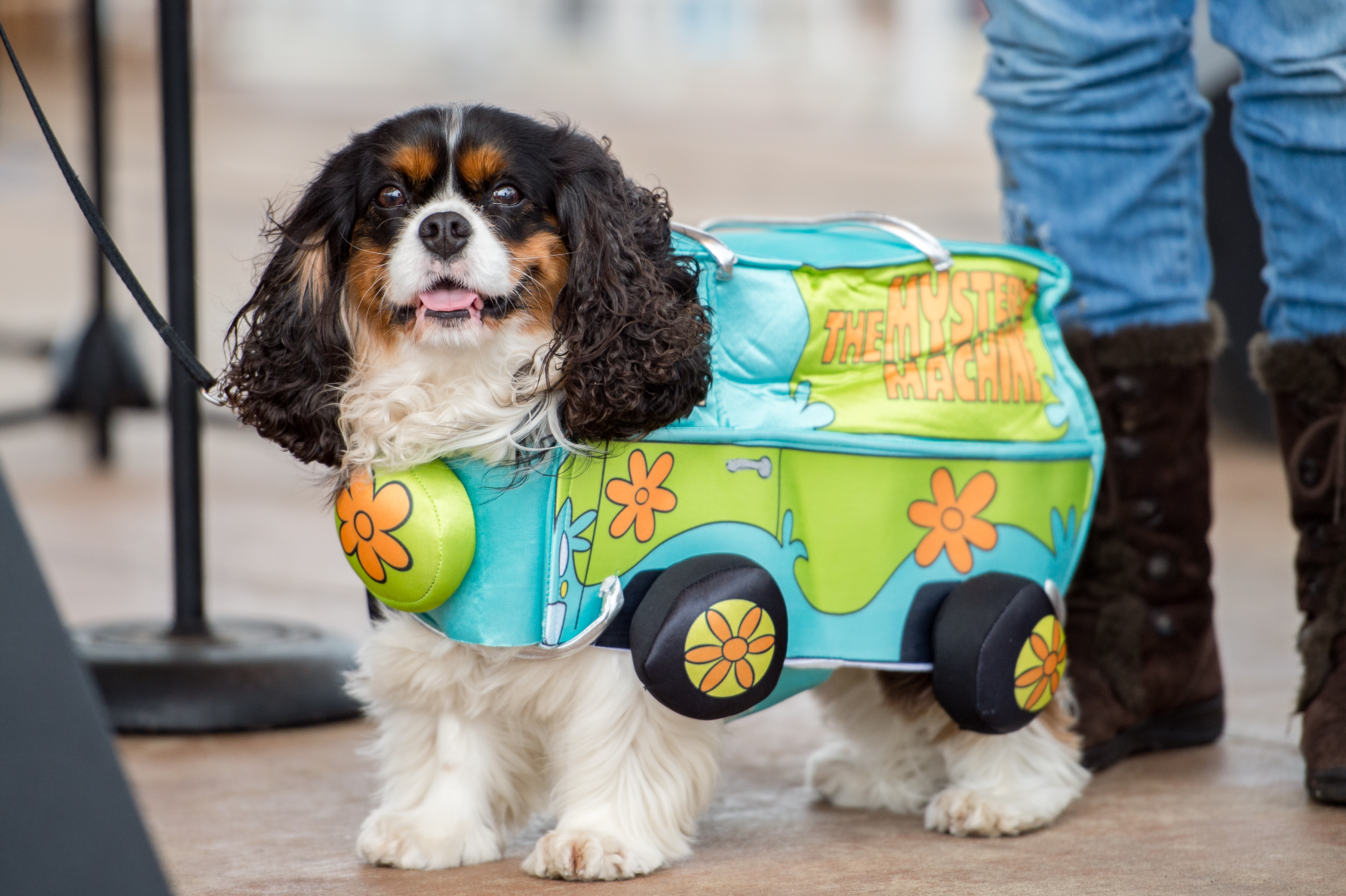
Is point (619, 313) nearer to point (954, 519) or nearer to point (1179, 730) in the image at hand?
point (954, 519)

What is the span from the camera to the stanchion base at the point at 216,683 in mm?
2881

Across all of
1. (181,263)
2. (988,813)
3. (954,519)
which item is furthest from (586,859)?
(181,263)

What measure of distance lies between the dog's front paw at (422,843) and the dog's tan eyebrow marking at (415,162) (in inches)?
34.0

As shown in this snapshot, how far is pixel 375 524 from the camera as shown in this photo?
80.6 inches

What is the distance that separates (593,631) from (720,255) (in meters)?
0.55

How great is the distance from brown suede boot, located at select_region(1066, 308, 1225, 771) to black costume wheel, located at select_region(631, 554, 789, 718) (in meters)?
0.85

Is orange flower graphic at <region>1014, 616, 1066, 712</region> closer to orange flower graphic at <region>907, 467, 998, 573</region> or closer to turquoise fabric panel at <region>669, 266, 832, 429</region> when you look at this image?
orange flower graphic at <region>907, 467, 998, 573</region>

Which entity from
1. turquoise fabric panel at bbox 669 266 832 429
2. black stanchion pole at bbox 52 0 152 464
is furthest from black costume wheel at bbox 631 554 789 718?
black stanchion pole at bbox 52 0 152 464

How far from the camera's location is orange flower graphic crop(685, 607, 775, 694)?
2.01 meters

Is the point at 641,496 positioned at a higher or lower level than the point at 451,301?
lower

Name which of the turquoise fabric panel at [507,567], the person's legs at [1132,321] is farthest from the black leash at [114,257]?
the person's legs at [1132,321]

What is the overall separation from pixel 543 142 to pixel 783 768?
3.91 feet

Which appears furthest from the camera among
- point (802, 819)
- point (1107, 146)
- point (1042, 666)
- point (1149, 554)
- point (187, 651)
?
point (187, 651)

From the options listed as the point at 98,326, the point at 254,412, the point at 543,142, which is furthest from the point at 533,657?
the point at 98,326
